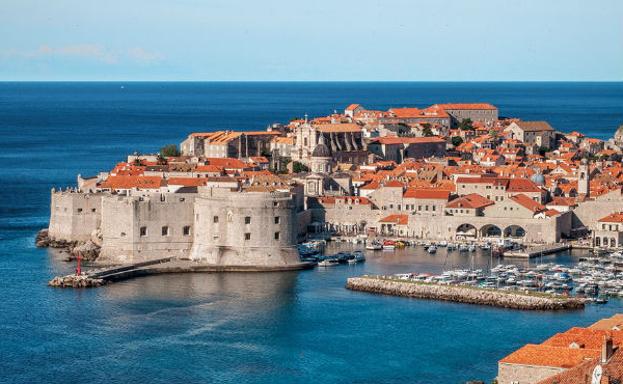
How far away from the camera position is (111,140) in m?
110

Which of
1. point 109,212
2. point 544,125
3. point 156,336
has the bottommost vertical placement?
point 156,336

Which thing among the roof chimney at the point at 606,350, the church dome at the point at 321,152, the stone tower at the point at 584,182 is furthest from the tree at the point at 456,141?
the roof chimney at the point at 606,350

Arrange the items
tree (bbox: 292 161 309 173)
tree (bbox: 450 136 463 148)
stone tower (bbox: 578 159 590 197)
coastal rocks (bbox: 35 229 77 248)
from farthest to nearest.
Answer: tree (bbox: 450 136 463 148) → tree (bbox: 292 161 309 173) → stone tower (bbox: 578 159 590 197) → coastal rocks (bbox: 35 229 77 248)

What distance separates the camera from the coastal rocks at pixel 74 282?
43656 mm

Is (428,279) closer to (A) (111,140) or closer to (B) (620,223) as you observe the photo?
(B) (620,223)

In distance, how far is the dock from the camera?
164 feet

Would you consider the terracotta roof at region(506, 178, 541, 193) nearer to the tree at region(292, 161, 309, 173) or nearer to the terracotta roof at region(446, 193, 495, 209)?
the terracotta roof at region(446, 193, 495, 209)

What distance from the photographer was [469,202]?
182 feet

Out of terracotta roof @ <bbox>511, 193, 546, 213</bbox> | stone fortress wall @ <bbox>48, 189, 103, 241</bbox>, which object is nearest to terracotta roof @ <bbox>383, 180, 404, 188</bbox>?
terracotta roof @ <bbox>511, 193, 546, 213</bbox>

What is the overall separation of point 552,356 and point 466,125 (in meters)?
67.2

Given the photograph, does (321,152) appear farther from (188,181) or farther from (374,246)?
(374,246)

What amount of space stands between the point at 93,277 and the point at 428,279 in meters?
10.7

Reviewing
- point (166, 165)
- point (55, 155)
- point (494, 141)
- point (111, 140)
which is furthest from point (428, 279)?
point (111, 140)

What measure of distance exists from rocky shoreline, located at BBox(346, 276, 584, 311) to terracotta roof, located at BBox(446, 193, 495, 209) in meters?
12.0
